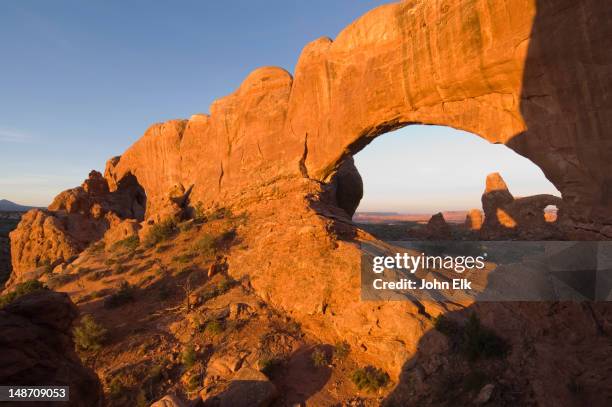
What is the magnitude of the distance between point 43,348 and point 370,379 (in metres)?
7.31

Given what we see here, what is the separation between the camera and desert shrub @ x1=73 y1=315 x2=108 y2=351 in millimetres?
10742

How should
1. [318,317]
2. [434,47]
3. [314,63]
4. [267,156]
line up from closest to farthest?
[318,317]
[434,47]
[314,63]
[267,156]

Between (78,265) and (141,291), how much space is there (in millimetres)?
8217

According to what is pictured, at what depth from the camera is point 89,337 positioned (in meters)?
10.8

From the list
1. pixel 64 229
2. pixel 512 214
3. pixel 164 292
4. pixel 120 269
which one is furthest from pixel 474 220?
pixel 64 229

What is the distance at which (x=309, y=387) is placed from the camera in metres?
8.92

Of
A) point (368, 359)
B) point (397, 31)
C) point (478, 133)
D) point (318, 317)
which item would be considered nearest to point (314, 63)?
point (397, 31)

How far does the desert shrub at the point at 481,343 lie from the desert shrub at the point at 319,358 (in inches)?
150

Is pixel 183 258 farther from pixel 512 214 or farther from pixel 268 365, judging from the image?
pixel 512 214

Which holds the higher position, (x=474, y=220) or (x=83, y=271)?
(x=474, y=220)

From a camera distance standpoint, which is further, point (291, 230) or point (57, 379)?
point (291, 230)

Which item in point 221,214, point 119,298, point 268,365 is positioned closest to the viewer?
point 268,365

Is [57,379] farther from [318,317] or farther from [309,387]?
[318,317]

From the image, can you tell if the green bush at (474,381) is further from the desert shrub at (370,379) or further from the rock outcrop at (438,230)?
the rock outcrop at (438,230)
